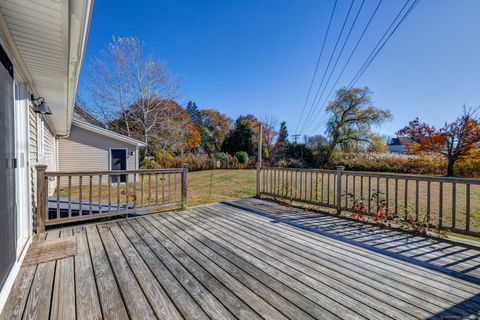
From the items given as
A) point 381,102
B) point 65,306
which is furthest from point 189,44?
point 381,102

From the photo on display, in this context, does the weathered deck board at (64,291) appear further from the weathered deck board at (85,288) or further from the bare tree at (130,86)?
the bare tree at (130,86)

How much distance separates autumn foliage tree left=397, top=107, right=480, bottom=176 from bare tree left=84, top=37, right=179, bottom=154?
699 inches

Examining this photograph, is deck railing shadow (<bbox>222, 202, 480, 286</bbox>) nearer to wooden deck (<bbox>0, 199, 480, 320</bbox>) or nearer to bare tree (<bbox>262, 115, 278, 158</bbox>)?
wooden deck (<bbox>0, 199, 480, 320</bbox>)

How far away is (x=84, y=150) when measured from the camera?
9.08 metres

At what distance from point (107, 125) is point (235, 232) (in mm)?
14666

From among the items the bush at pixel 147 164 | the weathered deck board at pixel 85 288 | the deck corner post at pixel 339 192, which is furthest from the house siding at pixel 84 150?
the deck corner post at pixel 339 192

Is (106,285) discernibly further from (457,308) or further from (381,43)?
(381,43)

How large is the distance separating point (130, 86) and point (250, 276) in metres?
14.8

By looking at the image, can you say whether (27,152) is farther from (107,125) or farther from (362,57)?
(107,125)

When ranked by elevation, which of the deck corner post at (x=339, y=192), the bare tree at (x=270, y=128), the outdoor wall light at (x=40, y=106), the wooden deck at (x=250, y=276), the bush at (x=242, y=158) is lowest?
the wooden deck at (x=250, y=276)

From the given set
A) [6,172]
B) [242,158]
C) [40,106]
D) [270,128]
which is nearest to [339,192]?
[6,172]

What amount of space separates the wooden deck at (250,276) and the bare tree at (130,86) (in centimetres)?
1230

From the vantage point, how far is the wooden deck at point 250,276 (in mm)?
1534

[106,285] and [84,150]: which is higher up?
[84,150]
